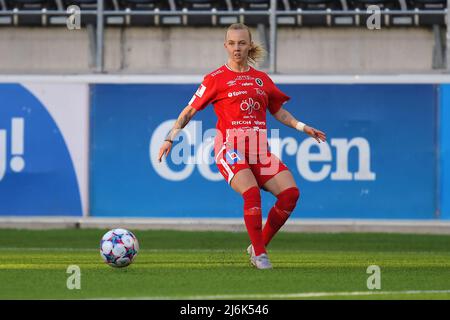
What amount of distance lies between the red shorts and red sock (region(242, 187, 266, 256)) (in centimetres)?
26

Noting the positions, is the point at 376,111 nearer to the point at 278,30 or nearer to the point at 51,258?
the point at 278,30

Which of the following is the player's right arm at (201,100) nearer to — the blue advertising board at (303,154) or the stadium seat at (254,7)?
the blue advertising board at (303,154)

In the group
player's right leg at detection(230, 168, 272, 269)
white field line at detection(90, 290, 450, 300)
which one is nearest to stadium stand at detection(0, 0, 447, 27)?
player's right leg at detection(230, 168, 272, 269)

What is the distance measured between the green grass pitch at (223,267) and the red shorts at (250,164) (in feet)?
2.56

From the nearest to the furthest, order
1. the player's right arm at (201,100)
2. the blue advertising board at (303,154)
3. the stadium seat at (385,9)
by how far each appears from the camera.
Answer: the player's right arm at (201,100), the blue advertising board at (303,154), the stadium seat at (385,9)

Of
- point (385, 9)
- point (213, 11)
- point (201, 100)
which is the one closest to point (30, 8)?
point (213, 11)

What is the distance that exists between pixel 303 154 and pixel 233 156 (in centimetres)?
549

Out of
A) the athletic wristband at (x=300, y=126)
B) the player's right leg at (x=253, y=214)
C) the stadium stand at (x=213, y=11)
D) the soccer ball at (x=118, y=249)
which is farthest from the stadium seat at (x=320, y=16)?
the soccer ball at (x=118, y=249)

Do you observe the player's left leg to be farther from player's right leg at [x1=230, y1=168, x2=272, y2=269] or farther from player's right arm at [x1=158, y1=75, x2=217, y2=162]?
player's right arm at [x1=158, y1=75, x2=217, y2=162]

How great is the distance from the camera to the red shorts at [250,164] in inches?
419

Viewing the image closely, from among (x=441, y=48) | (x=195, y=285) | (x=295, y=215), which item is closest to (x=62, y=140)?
(x=295, y=215)

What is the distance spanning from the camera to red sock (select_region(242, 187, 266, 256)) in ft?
34.3

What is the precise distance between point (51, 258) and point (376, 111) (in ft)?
18.2
